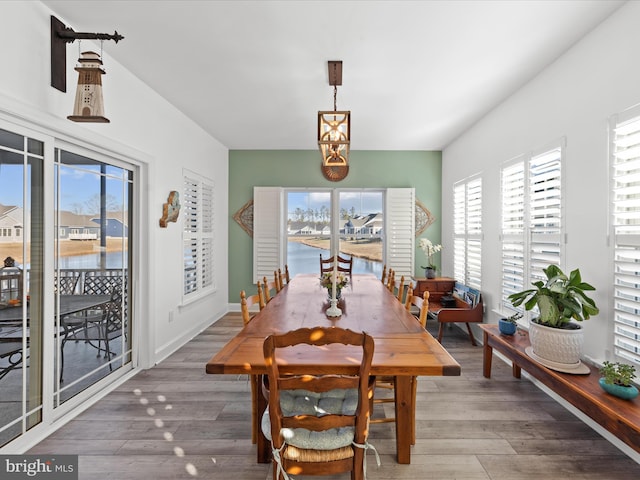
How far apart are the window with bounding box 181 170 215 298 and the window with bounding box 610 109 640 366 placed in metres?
4.14

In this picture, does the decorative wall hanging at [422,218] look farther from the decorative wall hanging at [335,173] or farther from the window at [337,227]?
the decorative wall hanging at [335,173]

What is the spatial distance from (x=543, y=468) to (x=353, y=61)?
10.4ft

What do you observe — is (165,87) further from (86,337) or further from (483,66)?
(483,66)

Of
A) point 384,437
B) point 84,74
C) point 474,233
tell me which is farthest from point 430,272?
point 84,74

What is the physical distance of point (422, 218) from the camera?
5.32 m

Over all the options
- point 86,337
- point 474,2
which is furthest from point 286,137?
point 86,337

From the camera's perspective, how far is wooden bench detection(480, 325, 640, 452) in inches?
62.3

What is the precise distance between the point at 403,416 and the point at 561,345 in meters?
1.27

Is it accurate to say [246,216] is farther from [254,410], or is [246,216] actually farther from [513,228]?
[513,228]

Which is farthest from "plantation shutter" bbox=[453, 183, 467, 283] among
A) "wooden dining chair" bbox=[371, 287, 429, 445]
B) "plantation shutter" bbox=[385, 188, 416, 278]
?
"wooden dining chair" bbox=[371, 287, 429, 445]

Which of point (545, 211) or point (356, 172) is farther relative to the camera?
point (356, 172)

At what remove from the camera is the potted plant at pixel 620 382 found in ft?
5.77

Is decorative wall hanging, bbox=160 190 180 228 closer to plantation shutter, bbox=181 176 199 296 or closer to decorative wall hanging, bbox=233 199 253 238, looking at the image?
plantation shutter, bbox=181 176 199 296

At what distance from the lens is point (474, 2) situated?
1.94 metres
